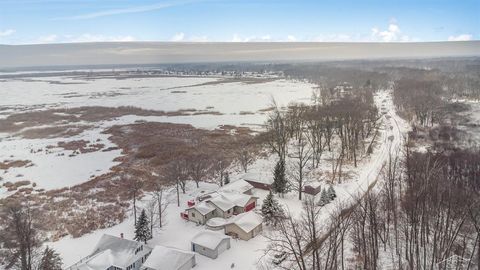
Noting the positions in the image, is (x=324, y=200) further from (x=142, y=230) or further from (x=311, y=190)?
Answer: (x=142, y=230)

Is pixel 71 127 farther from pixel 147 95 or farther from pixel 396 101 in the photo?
pixel 396 101

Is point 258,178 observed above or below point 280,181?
below

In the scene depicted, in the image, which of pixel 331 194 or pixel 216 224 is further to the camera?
pixel 331 194

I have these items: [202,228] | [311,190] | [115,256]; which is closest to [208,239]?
[202,228]

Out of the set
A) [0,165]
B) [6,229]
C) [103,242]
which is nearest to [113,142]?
[0,165]

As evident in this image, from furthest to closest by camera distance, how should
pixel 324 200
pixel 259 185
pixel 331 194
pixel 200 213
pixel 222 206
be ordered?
pixel 259 185 → pixel 331 194 → pixel 324 200 → pixel 222 206 → pixel 200 213
